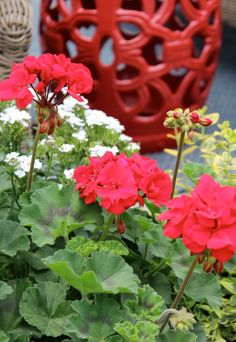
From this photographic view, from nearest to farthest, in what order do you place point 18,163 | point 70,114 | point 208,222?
point 208,222 < point 18,163 < point 70,114

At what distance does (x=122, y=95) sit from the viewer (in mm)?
2322

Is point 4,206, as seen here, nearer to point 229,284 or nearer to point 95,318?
point 95,318

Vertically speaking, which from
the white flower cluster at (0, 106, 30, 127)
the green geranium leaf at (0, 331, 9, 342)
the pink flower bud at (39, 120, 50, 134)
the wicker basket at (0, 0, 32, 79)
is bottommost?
the green geranium leaf at (0, 331, 9, 342)

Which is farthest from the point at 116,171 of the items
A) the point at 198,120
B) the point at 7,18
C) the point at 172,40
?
the point at 172,40

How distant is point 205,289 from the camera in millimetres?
846

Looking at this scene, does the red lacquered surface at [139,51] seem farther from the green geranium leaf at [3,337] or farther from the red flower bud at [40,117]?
the green geranium leaf at [3,337]

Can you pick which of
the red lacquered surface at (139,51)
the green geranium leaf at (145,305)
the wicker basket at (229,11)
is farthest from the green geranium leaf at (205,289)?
the wicker basket at (229,11)

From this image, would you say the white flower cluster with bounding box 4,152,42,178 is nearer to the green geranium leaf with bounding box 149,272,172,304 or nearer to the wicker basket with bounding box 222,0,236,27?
the green geranium leaf with bounding box 149,272,172,304

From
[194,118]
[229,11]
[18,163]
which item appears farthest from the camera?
[229,11]

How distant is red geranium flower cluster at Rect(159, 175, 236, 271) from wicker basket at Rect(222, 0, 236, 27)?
2528 millimetres

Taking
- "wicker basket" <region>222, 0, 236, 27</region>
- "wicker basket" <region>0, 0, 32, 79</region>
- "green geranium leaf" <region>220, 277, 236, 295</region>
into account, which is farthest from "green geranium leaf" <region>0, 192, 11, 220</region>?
"wicker basket" <region>222, 0, 236, 27</region>

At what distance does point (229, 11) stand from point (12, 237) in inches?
97.7

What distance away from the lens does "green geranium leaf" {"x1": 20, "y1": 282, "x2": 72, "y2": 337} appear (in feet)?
2.48

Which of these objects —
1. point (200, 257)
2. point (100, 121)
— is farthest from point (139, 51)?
point (200, 257)
